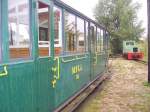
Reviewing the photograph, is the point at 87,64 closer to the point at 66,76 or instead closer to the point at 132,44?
the point at 66,76

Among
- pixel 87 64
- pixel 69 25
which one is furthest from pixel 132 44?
pixel 69 25

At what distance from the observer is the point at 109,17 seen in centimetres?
4725

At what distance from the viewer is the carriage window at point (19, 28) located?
14.7 ft

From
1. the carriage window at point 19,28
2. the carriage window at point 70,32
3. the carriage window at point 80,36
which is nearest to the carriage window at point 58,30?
the carriage window at point 70,32

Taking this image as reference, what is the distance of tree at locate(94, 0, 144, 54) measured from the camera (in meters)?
46.3

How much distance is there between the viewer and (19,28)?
4.80m

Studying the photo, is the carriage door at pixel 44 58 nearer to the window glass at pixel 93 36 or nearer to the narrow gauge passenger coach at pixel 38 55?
the narrow gauge passenger coach at pixel 38 55

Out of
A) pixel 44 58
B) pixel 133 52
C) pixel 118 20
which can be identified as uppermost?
pixel 118 20

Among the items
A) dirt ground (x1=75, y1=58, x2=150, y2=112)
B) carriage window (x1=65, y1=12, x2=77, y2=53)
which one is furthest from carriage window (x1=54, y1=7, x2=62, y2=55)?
dirt ground (x1=75, y1=58, x2=150, y2=112)

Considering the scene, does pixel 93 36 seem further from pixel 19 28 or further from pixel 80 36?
pixel 19 28

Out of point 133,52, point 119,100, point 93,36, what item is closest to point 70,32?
point 119,100

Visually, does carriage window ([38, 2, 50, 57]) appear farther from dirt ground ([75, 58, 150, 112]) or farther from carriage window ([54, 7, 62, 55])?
dirt ground ([75, 58, 150, 112])

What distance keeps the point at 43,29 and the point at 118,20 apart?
42185 mm

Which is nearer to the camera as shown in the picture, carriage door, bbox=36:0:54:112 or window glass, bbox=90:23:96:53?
carriage door, bbox=36:0:54:112
